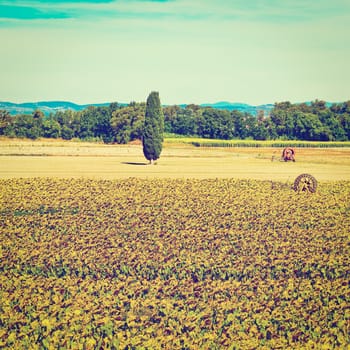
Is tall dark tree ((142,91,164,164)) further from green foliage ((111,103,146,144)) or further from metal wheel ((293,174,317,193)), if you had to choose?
green foliage ((111,103,146,144))

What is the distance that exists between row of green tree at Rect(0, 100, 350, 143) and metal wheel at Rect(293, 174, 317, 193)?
76751mm

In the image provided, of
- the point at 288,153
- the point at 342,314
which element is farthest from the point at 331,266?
the point at 288,153

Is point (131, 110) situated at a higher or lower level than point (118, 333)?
higher

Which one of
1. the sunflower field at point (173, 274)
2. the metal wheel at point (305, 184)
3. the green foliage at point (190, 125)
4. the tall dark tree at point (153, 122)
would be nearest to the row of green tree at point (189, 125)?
the green foliage at point (190, 125)

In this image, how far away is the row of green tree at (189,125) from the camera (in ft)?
371

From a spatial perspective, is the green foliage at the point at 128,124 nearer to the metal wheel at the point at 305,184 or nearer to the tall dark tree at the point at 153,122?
the tall dark tree at the point at 153,122

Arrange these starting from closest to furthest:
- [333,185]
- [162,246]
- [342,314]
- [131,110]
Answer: [342,314] < [162,246] < [333,185] < [131,110]

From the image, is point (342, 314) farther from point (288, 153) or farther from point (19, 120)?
point (19, 120)

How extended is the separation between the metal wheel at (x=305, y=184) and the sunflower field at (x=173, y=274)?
6.37m

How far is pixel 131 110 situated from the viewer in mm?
113562

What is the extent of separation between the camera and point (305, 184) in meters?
35.4

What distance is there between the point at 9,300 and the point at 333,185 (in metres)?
27.0

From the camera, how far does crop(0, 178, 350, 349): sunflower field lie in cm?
1280

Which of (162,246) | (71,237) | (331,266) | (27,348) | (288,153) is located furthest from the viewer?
(288,153)
